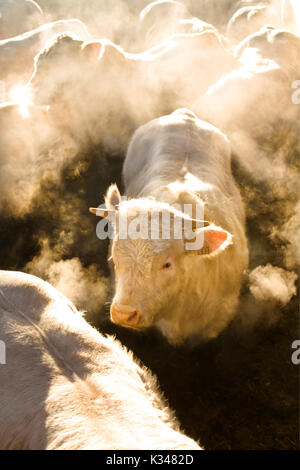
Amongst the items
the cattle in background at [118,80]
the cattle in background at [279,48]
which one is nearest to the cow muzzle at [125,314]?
the cattle in background at [118,80]

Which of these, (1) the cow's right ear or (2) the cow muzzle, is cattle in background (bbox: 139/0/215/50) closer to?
(1) the cow's right ear

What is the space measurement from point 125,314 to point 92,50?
5810 mm

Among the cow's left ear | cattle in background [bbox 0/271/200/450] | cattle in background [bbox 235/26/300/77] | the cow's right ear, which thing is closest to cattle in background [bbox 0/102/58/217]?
the cow's right ear

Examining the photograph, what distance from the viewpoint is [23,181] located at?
659 centimetres

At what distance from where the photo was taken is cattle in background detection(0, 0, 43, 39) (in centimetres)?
1143

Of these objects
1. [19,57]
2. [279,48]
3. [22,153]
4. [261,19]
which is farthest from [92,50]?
[261,19]

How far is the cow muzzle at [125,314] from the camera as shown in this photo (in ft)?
10.4

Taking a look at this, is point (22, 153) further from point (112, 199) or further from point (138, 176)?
point (112, 199)

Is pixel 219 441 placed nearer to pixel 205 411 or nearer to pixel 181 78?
pixel 205 411

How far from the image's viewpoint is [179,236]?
10.9 feet

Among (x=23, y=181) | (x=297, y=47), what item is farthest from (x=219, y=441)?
(x=297, y=47)

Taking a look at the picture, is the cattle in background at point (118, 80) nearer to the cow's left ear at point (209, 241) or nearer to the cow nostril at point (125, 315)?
the cow's left ear at point (209, 241)

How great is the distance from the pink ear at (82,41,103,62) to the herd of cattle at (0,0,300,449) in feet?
0.08
